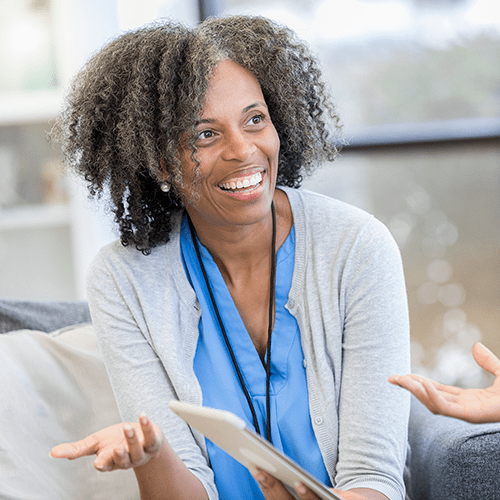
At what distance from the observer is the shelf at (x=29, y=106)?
2383 mm

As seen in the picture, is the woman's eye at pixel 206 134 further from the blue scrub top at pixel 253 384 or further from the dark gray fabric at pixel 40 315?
the dark gray fabric at pixel 40 315

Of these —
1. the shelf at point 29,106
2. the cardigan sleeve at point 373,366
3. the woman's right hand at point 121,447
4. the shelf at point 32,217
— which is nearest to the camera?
the woman's right hand at point 121,447

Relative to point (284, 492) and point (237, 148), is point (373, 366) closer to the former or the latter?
point (284, 492)

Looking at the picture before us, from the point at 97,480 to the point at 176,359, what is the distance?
35cm

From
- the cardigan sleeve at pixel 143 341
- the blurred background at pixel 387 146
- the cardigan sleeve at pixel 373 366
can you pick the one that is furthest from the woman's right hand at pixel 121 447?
the blurred background at pixel 387 146

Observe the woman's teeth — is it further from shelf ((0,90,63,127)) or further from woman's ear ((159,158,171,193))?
shelf ((0,90,63,127))

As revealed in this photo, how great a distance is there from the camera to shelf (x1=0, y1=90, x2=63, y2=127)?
2.38 meters

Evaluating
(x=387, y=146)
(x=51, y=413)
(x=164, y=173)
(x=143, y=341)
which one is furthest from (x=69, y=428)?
(x=387, y=146)

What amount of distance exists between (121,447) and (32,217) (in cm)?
185

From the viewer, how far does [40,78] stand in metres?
2.42

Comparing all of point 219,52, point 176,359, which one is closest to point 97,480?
point 176,359

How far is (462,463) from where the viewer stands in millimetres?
1147

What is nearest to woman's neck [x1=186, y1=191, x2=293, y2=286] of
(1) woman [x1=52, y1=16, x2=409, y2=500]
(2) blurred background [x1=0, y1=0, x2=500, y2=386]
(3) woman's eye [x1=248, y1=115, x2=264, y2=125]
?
(1) woman [x1=52, y1=16, x2=409, y2=500]

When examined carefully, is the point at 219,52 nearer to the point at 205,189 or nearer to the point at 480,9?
the point at 205,189
